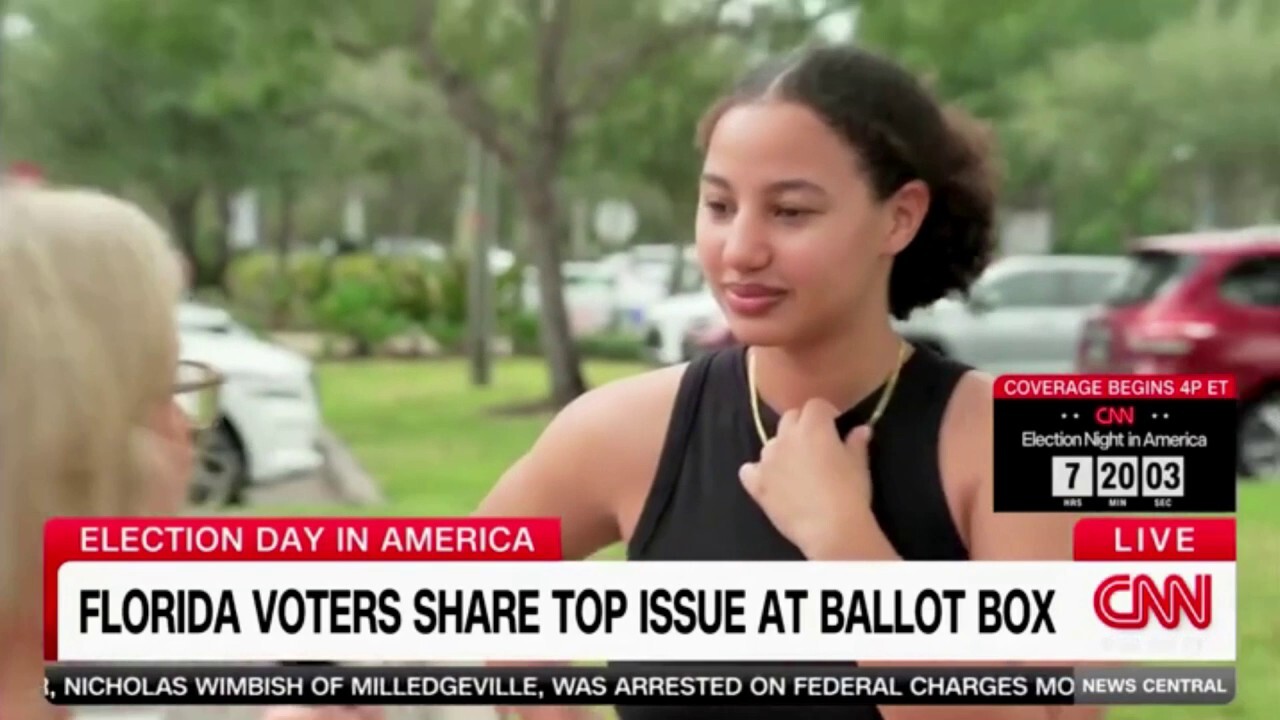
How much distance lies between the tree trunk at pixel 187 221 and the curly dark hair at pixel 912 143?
0.51 m

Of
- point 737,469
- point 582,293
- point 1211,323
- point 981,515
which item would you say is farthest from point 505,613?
point 582,293

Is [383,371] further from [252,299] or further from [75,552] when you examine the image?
[75,552]

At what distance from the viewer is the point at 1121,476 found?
143 cm

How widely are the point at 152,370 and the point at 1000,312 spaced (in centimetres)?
78

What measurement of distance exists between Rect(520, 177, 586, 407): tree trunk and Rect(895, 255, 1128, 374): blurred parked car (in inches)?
17.6

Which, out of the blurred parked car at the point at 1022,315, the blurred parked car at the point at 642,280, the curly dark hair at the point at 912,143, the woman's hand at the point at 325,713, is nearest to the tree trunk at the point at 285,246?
the blurred parked car at the point at 642,280

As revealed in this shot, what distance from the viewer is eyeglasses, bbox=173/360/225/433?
1214 mm

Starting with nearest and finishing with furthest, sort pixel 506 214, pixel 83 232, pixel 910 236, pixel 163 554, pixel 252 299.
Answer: pixel 83 232 < pixel 910 236 < pixel 163 554 < pixel 252 299 < pixel 506 214

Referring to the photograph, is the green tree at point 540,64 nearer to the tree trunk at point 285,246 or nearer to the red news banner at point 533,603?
the tree trunk at point 285,246

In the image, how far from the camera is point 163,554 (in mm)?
1396

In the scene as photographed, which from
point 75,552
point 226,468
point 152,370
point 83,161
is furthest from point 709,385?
point 83,161

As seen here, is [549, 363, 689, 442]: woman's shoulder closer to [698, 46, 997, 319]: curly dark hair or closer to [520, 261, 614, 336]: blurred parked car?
[698, 46, 997, 319]: curly dark hair

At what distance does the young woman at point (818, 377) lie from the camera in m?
1.22

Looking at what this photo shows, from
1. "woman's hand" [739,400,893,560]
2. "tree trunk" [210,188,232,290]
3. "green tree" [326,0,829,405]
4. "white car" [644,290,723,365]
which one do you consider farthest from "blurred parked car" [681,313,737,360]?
"tree trunk" [210,188,232,290]
